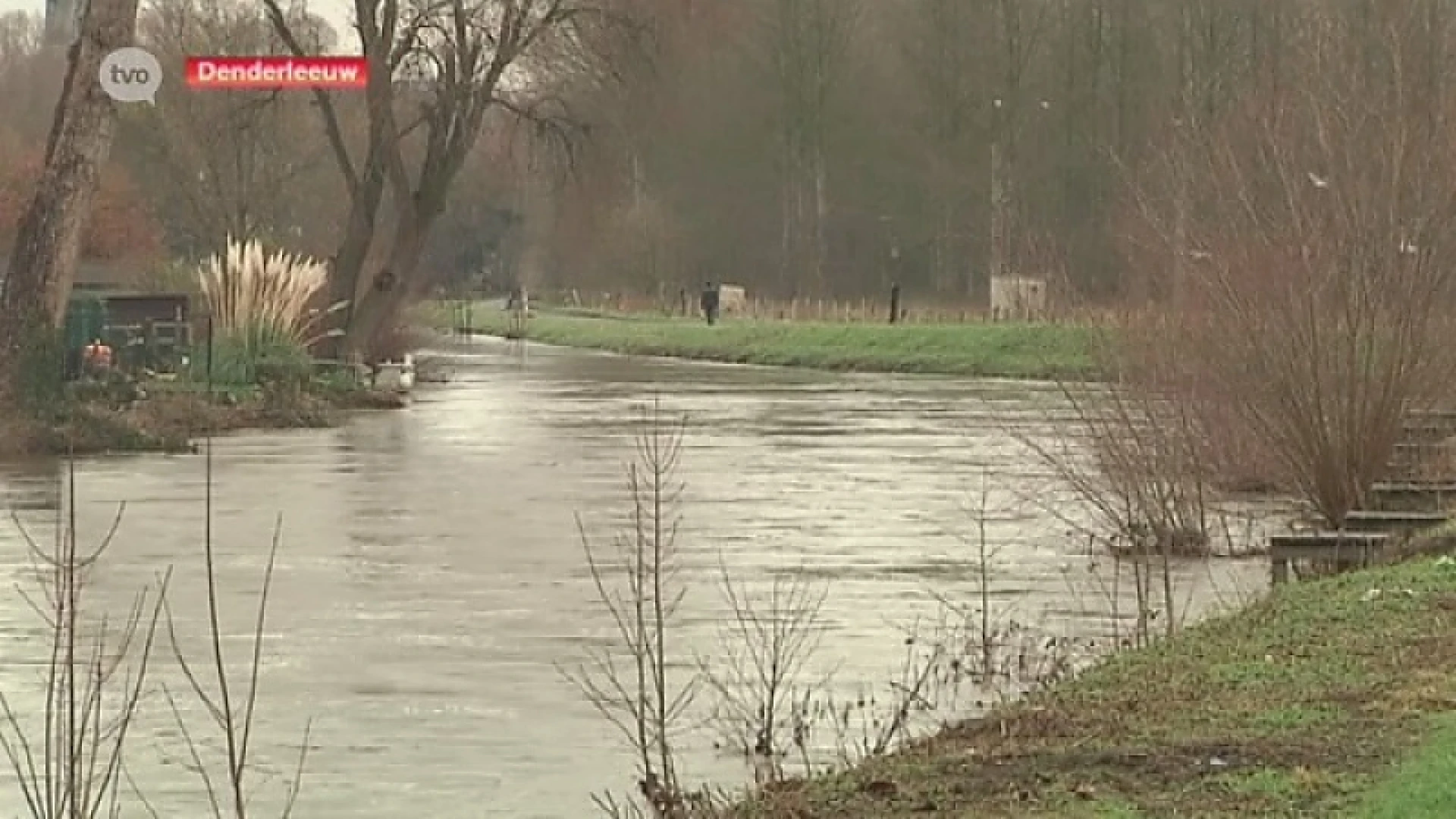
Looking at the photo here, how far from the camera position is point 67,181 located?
32.1 meters

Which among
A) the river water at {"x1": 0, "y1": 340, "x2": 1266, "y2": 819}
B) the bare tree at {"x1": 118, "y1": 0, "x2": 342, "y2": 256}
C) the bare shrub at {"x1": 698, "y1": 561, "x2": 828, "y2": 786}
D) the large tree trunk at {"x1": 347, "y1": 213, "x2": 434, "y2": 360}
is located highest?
the bare tree at {"x1": 118, "y1": 0, "x2": 342, "y2": 256}

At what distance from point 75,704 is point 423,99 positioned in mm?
37632

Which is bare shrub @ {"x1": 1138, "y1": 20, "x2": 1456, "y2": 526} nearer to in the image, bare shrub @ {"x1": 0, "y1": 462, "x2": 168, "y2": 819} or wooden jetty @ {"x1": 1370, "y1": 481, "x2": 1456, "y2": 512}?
wooden jetty @ {"x1": 1370, "y1": 481, "x2": 1456, "y2": 512}

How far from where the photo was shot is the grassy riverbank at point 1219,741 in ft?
29.8

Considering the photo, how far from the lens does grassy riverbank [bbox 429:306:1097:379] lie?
201ft

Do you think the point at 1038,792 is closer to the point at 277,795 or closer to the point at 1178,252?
the point at 277,795

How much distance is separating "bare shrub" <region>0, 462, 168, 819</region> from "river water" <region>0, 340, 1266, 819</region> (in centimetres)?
17

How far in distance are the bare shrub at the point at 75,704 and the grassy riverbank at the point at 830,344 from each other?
38.0 meters

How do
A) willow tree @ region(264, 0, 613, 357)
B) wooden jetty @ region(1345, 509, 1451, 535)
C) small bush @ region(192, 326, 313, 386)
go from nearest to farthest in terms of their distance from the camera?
wooden jetty @ region(1345, 509, 1451, 535)
small bush @ region(192, 326, 313, 386)
willow tree @ region(264, 0, 613, 357)

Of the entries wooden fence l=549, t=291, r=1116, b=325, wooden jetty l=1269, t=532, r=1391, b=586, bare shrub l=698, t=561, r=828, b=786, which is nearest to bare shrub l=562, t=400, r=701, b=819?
bare shrub l=698, t=561, r=828, b=786

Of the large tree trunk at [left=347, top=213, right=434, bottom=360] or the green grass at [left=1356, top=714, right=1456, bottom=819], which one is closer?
the green grass at [left=1356, top=714, right=1456, bottom=819]

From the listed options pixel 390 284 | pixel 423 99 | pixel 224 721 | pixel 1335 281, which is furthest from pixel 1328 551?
pixel 423 99

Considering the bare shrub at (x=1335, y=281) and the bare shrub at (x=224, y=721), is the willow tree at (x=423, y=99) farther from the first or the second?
the bare shrub at (x=224, y=721)

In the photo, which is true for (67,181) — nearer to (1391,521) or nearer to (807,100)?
(1391,521)
